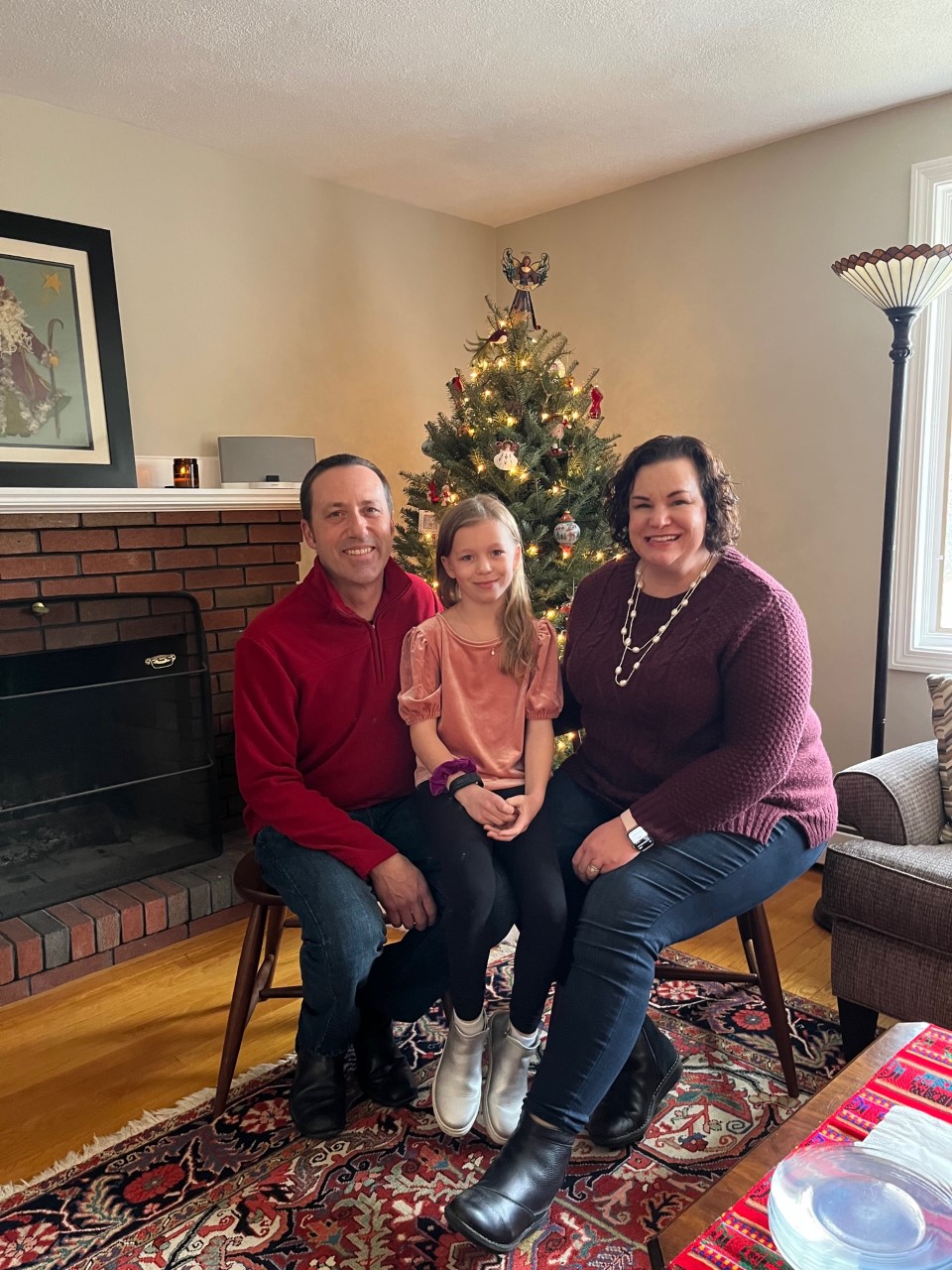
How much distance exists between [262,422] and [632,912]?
101 inches

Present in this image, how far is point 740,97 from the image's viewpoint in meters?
2.88

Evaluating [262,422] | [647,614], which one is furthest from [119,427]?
[647,614]

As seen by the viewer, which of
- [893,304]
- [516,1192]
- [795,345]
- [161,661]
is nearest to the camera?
[516,1192]

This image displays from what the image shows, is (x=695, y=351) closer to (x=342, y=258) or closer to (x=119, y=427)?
(x=342, y=258)

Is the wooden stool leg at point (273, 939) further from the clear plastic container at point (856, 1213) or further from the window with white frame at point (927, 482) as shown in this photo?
the window with white frame at point (927, 482)

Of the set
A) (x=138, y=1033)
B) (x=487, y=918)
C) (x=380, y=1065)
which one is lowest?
(x=138, y=1033)

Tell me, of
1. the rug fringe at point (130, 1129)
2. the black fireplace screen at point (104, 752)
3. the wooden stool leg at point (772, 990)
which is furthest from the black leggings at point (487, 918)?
the black fireplace screen at point (104, 752)

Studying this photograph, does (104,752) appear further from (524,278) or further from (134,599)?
(524,278)

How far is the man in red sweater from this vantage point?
5.68 ft

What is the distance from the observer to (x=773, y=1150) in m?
1.12

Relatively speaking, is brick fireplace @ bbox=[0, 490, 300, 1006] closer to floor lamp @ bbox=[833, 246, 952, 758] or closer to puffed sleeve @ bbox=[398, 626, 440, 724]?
puffed sleeve @ bbox=[398, 626, 440, 724]

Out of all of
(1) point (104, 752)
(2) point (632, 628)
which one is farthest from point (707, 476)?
(1) point (104, 752)

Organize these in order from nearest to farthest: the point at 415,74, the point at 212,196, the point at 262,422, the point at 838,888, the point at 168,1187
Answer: the point at 168,1187, the point at 838,888, the point at 415,74, the point at 212,196, the point at 262,422

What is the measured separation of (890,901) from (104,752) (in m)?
2.19
